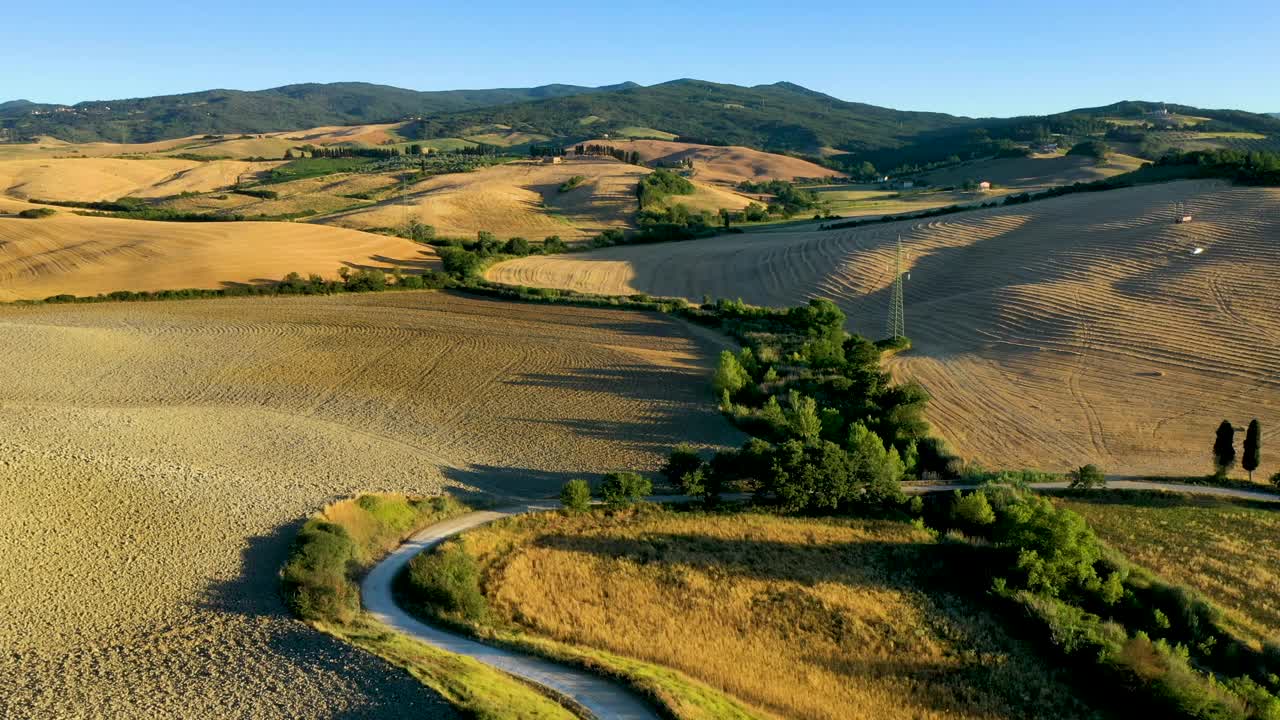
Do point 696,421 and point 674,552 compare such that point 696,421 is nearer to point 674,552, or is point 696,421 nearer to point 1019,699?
point 674,552

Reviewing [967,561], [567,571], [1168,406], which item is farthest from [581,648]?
[1168,406]

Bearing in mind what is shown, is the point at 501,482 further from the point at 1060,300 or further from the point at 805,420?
the point at 1060,300

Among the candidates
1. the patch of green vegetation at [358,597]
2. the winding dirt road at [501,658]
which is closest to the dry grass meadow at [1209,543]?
the winding dirt road at [501,658]

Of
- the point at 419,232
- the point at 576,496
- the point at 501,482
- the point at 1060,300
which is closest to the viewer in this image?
the point at 576,496

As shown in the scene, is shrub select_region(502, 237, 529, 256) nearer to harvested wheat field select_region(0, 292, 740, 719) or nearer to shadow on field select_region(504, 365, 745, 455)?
harvested wheat field select_region(0, 292, 740, 719)

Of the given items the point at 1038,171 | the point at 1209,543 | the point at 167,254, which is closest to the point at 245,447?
the point at 1209,543

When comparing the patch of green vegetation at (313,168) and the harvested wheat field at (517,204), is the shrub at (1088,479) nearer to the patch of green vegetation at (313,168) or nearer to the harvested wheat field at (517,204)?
the harvested wheat field at (517,204)
